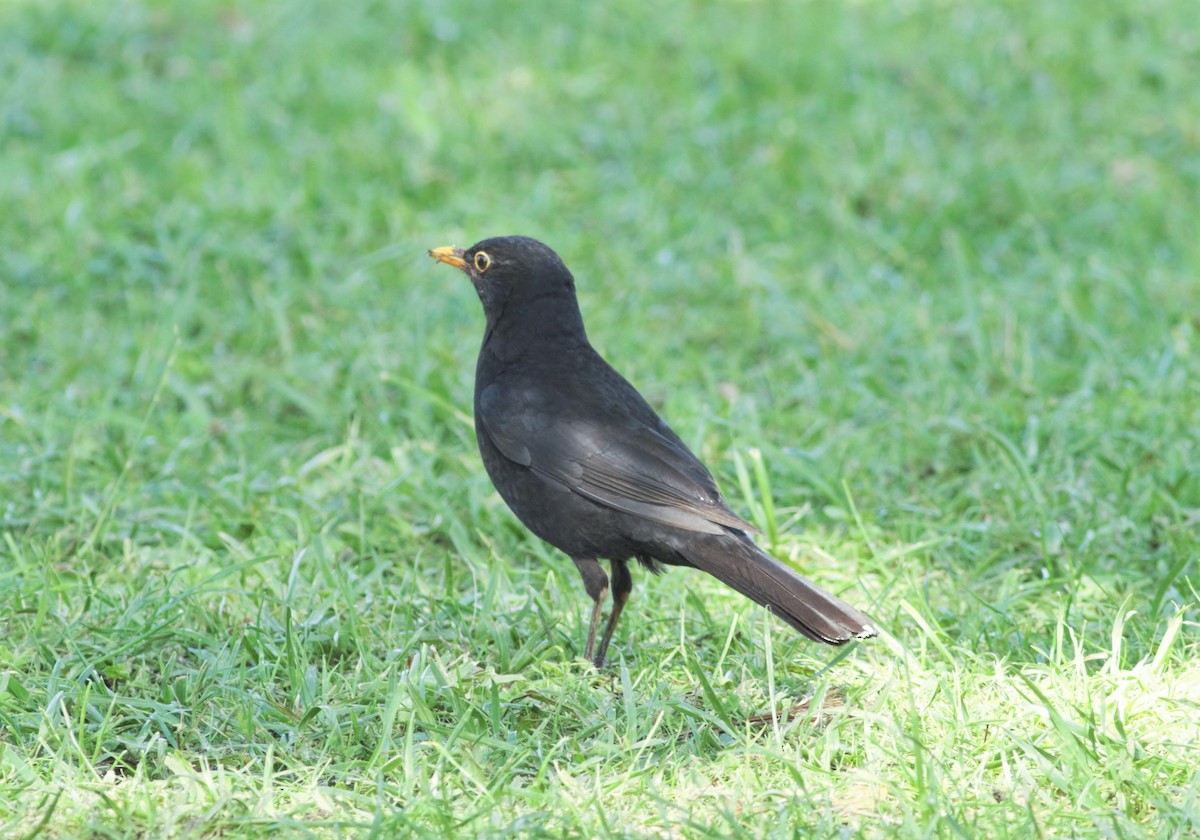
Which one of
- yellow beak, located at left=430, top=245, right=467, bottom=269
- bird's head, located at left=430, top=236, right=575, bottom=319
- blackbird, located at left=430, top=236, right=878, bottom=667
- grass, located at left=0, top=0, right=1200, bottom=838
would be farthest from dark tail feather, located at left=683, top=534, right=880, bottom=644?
yellow beak, located at left=430, top=245, right=467, bottom=269

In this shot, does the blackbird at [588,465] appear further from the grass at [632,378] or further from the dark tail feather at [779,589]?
the grass at [632,378]

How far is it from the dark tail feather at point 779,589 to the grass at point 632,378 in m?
0.17

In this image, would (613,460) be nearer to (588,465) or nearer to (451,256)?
(588,465)

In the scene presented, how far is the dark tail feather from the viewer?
354 cm

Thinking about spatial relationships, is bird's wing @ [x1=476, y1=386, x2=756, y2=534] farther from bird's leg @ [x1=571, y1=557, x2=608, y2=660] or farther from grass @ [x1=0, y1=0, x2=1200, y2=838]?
grass @ [x1=0, y1=0, x2=1200, y2=838]

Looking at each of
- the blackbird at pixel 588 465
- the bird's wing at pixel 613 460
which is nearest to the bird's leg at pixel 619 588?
the blackbird at pixel 588 465

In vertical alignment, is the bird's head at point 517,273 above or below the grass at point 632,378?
above

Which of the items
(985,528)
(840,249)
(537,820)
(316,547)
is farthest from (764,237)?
(537,820)

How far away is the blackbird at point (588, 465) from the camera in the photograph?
3693 millimetres

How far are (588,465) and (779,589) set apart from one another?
0.67 m

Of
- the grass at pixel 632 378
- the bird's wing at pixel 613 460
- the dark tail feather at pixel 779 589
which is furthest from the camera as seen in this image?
the bird's wing at pixel 613 460

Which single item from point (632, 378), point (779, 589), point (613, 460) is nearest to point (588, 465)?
point (613, 460)

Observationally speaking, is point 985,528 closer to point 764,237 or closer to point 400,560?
point 400,560

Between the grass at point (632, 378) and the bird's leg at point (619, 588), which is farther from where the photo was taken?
the bird's leg at point (619, 588)
